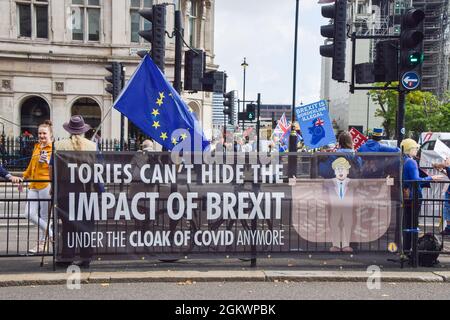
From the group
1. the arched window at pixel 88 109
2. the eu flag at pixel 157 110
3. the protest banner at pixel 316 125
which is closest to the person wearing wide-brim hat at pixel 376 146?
the eu flag at pixel 157 110

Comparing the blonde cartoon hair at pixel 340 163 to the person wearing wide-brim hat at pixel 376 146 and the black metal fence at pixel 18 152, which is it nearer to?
the person wearing wide-brim hat at pixel 376 146

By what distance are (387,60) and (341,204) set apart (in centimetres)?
470

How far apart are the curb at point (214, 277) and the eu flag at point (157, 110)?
6.55 feet

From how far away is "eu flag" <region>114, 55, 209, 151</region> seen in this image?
7.75 meters

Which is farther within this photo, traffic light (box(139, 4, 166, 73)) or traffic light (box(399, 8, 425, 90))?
traffic light (box(139, 4, 166, 73))

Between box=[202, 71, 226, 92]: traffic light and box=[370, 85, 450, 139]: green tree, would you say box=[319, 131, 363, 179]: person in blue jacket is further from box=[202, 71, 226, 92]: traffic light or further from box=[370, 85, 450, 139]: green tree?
box=[370, 85, 450, 139]: green tree

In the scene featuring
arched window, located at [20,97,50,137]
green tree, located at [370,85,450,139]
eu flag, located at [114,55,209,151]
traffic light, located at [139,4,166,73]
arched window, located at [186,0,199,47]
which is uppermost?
arched window, located at [186,0,199,47]

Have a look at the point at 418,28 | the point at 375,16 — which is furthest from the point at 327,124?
the point at 375,16

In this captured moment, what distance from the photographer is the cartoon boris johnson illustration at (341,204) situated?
280 inches

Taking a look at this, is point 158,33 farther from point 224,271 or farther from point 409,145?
point 224,271

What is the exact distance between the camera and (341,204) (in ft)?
23.5

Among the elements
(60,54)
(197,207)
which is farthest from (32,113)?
(197,207)

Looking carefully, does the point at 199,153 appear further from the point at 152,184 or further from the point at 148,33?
the point at 148,33

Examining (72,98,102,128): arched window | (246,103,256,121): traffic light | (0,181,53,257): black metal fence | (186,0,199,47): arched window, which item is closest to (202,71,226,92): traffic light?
(0,181,53,257): black metal fence
